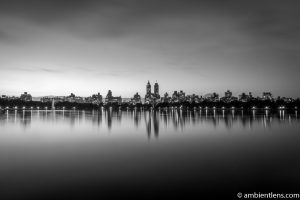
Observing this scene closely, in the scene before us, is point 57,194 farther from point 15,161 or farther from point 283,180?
point 283,180

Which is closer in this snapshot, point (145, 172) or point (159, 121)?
point (145, 172)

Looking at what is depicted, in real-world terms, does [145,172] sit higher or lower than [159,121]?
higher

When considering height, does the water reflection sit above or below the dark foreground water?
below

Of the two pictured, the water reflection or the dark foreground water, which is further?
the water reflection

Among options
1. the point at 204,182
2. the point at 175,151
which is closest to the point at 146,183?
the point at 204,182

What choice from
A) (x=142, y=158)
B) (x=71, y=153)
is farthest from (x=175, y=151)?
(x=71, y=153)

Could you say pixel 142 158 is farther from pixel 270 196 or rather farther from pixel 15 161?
pixel 270 196

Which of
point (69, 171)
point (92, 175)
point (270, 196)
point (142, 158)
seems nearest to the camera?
point (270, 196)

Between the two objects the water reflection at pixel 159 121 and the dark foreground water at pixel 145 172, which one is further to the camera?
the water reflection at pixel 159 121

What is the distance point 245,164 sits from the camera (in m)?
13.4

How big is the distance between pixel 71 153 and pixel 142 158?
4.67m

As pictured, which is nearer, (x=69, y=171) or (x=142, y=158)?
(x=69, y=171)

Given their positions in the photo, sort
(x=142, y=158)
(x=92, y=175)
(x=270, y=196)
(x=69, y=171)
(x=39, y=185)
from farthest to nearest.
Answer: (x=142, y=158)
(x=69, y=171)
(x=92, y=175)
(x=39, y=185)
(x=270, y=196)

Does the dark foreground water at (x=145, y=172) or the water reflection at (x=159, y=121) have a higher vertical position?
the dark foreground water at (x=145, y=172)
